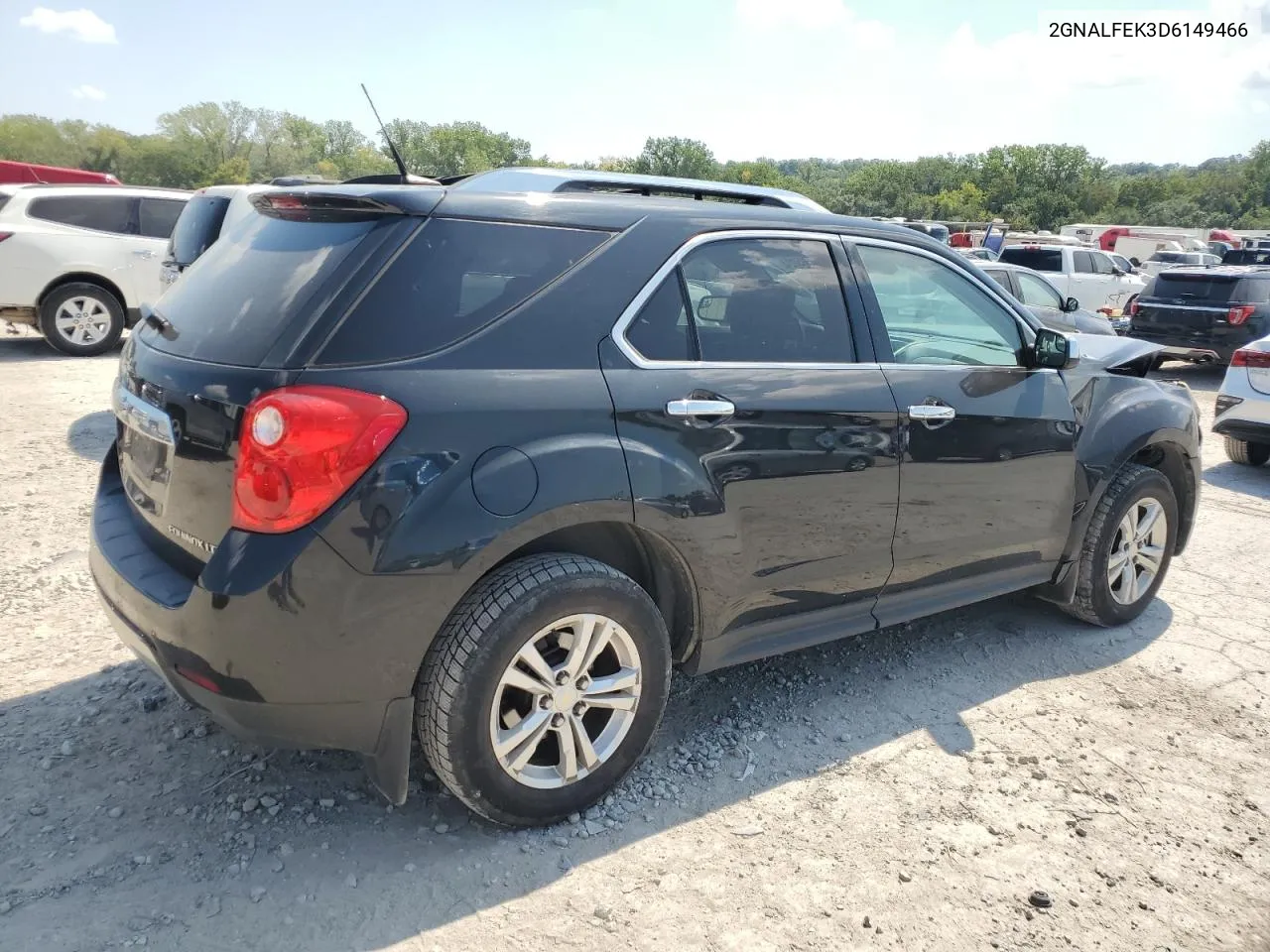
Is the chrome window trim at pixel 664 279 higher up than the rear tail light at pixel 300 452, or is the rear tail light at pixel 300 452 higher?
the chrome window trim at pixel 664 279

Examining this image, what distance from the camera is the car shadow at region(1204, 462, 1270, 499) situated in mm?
7530

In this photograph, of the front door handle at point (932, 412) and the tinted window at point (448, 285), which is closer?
the tinted window at point (448, 285)

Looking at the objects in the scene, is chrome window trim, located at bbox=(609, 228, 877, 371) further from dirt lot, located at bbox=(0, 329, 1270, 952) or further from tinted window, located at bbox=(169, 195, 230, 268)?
tinted window, located at bbox=(169, 195, 230, 268)

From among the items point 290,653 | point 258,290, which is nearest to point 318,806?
point 290,653

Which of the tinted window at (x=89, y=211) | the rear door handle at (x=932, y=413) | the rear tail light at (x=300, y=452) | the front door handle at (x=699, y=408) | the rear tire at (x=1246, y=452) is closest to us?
the rear tail light at (x=300, y=452)

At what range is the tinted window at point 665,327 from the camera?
2883mm

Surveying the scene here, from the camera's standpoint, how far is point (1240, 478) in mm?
7941

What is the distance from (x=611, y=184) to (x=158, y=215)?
1009 cm

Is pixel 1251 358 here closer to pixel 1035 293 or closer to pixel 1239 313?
pixel 1035 293

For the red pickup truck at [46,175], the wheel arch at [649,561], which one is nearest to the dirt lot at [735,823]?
the wheel arch at [649,561]

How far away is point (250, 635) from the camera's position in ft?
7.70

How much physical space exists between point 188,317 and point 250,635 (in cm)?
105

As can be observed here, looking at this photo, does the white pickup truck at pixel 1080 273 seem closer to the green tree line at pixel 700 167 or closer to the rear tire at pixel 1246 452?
the rear tire at pixel 1246 452

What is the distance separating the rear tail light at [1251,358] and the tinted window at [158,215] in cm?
1115
